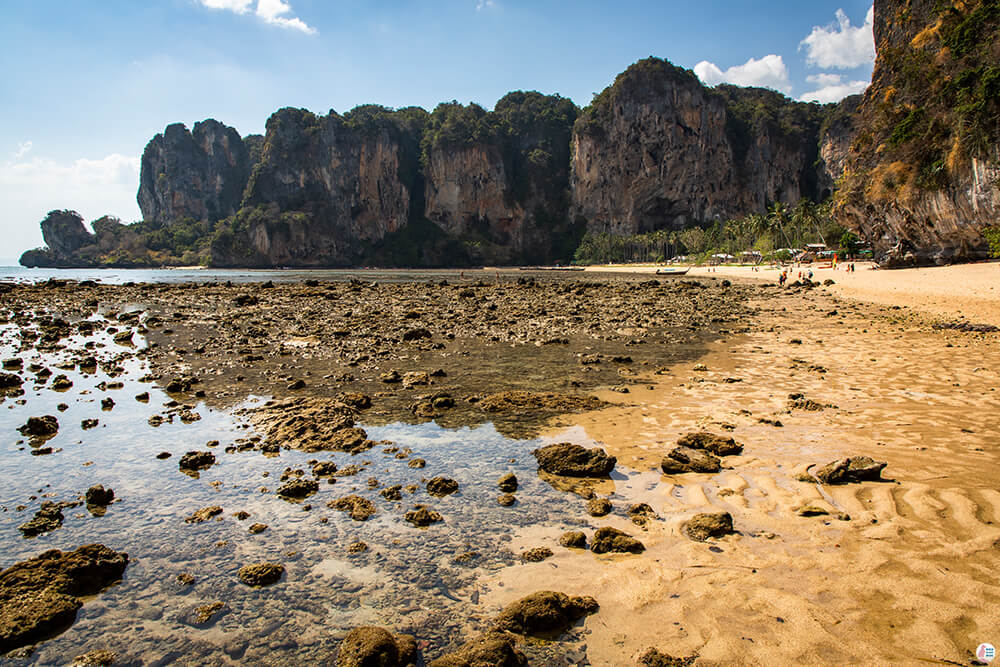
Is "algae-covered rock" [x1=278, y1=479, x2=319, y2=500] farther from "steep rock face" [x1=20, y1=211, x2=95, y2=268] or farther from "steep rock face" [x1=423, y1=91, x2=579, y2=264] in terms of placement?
"steep rock face" [x1=20, y1=211, x2=95, y2=268]

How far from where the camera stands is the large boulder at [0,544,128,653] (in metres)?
4.00

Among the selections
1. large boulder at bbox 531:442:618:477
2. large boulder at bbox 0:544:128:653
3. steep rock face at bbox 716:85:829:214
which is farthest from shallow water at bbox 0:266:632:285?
steep rock face at bbox 716:85:829:214

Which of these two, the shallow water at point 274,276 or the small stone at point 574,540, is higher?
the shallow water at point 274,276


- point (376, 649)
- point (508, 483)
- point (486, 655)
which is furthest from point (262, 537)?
point (486, 655)

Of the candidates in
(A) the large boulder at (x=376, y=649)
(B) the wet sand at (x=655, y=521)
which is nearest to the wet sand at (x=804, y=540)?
(B) the wet sand at (x=655, y=521)

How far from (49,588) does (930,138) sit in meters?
60.4

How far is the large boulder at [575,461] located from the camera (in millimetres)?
6668

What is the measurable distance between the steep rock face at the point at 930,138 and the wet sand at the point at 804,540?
39.6 metres

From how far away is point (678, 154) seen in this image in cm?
14762

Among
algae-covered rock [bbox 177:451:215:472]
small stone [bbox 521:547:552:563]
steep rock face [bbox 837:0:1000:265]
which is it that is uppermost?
steep rock face [bbox 837:0:1000:265]

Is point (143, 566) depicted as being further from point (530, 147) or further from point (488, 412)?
point (530, 147)

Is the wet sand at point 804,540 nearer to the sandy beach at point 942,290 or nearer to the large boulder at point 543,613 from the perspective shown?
the large boulder at point 543,613

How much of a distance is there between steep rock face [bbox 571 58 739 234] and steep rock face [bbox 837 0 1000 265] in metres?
91.7

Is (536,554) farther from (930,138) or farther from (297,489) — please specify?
(930,138)
